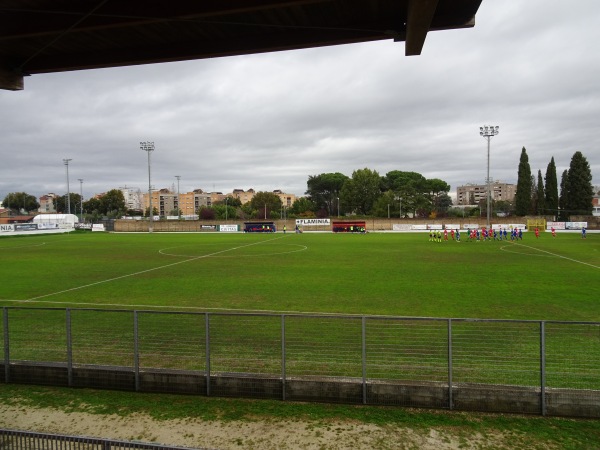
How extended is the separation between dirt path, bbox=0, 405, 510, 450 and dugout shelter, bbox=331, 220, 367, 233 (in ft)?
219

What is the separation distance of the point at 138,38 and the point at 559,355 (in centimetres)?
1098

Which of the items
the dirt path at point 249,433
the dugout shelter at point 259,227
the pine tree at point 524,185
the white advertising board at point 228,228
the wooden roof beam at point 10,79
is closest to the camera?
the dirt path at point 249,433

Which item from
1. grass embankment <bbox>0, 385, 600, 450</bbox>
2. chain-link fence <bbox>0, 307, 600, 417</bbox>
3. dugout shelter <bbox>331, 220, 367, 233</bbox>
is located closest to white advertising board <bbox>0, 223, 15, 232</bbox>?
dugout shelter <bbox>331, 220, 367, 233</bbox>

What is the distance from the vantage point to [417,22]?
6.05m

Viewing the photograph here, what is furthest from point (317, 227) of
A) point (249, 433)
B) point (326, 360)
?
point (249, 433)

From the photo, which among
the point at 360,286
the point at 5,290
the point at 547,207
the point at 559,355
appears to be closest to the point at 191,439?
the point at 559,355

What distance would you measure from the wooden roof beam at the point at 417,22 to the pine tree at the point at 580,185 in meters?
90.2

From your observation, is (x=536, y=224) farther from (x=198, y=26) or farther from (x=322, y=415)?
(x=198, y=26)

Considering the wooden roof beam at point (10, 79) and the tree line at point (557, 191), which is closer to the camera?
the wooden roof beam at point (10, 79)

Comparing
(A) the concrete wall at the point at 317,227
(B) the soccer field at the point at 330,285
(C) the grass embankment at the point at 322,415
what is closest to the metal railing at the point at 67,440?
(C) the grass embankment at the point at 322,415

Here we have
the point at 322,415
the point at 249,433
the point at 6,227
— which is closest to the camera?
the point at 249,433

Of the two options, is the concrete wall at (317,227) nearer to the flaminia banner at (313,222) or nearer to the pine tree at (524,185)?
the flaminia banner at (313,222)

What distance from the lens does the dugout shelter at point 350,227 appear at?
238 feet

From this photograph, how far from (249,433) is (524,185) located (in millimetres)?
92863
